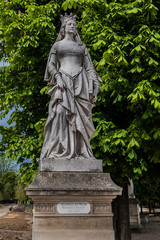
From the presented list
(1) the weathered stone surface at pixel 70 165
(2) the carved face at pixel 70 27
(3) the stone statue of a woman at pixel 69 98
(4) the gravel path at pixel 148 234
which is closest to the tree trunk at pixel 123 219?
(3) the stone statue of a woman at pixel 69 98

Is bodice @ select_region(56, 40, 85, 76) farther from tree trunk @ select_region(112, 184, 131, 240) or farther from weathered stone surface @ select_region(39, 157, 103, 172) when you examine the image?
tree trunk @ select_region(112, 184, 131, 240)

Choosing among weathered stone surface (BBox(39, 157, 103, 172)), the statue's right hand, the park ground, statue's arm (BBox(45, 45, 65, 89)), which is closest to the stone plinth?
weathered stone surface (BBox(39, 157, 103, 172))

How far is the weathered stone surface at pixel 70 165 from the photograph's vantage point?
5703 millimetres

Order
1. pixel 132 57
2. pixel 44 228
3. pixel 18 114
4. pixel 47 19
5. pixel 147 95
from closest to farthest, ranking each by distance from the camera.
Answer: pixel 44 228 → pixel 147 95 → pixel 132 57 → pixel 47 19 → pixel 18 114

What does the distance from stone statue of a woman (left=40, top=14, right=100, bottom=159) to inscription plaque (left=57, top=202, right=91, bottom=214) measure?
35.3 inches

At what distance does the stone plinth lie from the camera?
5.25m

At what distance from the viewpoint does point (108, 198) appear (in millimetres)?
5547

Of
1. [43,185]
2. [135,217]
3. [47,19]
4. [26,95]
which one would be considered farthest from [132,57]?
[135,217]

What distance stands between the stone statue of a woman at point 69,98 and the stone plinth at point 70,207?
606 mm

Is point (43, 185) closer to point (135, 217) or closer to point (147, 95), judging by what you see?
point (147, 95)

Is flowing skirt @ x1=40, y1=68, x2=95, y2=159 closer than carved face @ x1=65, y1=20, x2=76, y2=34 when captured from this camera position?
Yes

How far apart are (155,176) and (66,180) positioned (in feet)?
21.6

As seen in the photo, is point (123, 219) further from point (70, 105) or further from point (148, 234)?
point (148, 234)

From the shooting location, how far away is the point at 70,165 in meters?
5.79
